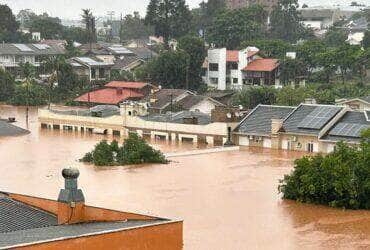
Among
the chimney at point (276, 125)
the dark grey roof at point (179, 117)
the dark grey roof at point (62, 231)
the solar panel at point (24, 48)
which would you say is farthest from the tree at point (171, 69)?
the dark grey roof at point (62, 231)

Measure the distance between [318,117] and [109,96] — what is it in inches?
783

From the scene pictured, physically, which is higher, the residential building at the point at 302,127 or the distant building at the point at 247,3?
the distant building at the point at 247,3

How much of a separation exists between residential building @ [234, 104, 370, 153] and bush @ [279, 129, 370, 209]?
891 cm

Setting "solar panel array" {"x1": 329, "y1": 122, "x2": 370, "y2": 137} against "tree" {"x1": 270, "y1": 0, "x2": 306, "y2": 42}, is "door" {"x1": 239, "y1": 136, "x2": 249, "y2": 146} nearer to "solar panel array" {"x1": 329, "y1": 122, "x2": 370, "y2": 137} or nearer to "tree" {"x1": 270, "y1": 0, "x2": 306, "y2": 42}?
"solar panel array" {"x1": 329, "y1": 122, "x2": 370, "y2": 137}

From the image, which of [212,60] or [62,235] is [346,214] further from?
[212,60]

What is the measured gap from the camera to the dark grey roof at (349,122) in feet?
118

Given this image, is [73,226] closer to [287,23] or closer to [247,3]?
[287,23]

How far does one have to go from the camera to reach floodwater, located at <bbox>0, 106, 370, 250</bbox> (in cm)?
2236

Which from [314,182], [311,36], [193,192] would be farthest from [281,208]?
Result: [311,36]

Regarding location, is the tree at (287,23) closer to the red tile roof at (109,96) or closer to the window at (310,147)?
the red tile roof at (109,96)

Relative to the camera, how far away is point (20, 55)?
75438mm

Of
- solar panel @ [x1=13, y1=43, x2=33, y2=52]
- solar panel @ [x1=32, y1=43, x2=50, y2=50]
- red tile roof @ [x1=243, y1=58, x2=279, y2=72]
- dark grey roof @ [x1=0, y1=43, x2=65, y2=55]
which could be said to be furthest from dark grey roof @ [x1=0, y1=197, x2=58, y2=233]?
solar panel @ [x1=32, y1=43, x2=50, y2=50]

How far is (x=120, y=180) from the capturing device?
101 ft

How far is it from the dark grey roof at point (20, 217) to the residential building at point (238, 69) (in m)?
44.9
